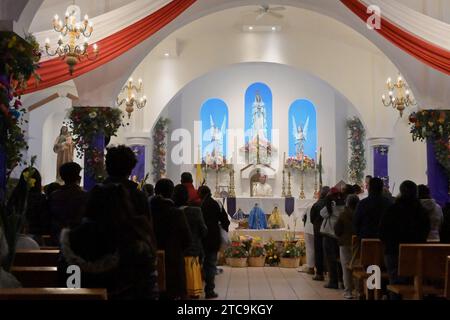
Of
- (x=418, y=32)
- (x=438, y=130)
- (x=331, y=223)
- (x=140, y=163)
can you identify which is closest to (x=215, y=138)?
(x=140, y=163)

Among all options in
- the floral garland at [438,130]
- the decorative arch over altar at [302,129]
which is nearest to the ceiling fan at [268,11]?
the decorative arch over altar at [302,129]

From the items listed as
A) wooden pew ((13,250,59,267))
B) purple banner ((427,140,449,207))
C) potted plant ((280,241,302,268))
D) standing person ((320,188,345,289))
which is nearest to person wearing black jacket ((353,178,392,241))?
standing person ((320,188,345,289))

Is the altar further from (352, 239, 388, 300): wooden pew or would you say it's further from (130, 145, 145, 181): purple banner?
(352, 239, 388, 300): wooden pew

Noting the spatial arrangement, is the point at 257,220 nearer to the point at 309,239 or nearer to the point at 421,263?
the point at 309,239

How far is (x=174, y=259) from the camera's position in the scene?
482 centimetres

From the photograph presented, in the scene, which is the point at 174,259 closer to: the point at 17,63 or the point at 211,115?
the point at 17,63

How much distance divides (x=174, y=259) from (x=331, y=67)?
10.9 metres

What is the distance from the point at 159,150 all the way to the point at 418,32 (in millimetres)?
10791

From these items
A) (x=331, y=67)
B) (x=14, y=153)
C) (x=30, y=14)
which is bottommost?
(x=14, y=153)

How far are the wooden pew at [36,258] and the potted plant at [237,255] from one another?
6342 mm

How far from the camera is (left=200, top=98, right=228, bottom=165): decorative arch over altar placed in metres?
18.2

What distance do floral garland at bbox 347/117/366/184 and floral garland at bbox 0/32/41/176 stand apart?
1341 centimetres

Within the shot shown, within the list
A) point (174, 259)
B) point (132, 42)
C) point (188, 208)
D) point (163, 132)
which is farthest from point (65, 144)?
point (174, 259)

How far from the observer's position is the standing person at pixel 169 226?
468cm
